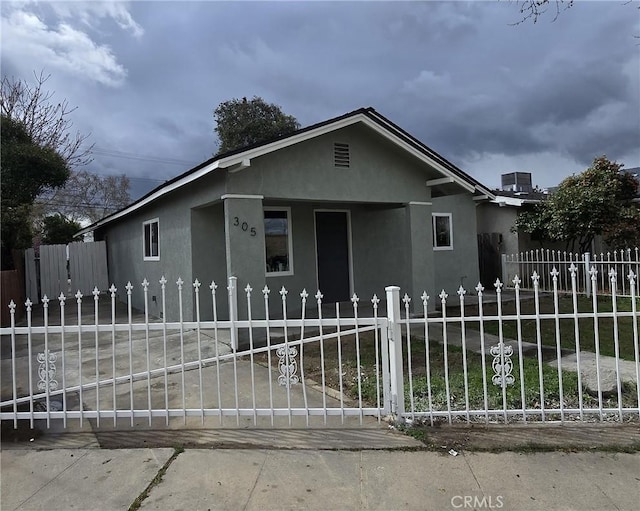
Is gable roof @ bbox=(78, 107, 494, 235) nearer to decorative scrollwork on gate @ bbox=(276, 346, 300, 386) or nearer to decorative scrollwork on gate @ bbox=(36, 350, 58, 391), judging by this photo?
decorative scrollwork on gate @ bbox=(36, 350, 58, 391)

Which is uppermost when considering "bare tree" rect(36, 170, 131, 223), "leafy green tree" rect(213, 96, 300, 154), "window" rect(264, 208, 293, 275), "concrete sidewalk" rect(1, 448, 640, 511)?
"leafy green tree" rect(213, 96, 300, 154)

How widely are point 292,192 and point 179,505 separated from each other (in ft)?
20.7

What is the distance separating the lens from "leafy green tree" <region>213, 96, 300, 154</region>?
28.6m

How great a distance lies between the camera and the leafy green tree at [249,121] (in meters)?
28.6

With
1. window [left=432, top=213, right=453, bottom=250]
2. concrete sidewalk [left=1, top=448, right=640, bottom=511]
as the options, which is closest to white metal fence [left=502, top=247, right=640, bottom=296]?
Answer: window [left=432, top=213, right=453, bottom=250]

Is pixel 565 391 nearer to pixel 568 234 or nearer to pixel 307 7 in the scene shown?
pixel 307 7

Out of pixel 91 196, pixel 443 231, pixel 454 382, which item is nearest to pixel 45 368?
pixel 454 382

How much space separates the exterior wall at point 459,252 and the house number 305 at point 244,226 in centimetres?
746

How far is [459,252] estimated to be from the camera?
46.6ft

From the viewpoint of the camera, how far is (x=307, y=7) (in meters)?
7.80

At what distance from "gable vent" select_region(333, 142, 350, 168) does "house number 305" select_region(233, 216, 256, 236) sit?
2.32m

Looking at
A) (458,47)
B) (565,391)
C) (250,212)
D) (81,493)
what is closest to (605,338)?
(565,391)

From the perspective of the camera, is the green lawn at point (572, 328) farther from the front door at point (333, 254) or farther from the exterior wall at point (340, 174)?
the exterior wall at point (340, 174)

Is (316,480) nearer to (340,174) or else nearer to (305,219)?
(340,174)
